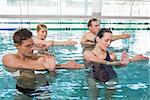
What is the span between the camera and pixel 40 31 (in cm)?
462

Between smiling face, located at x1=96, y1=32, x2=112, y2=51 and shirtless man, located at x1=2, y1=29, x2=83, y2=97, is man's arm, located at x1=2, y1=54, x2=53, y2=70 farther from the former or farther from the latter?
smiling face, located at x1=96, y1=32, x2=112, y2=51

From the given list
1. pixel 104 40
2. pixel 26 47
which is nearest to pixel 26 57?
pixel 26 47

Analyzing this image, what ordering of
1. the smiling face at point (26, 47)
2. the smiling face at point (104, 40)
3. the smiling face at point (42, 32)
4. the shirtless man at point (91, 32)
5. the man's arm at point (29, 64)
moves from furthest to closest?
the shirtless man at point (91, 32), the smiling face at point (42, 32), the smiling face at point (104, 40), the man's arm at point (29, 64), the smiling face at point (26, 47)

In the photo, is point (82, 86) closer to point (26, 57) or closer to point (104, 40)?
point (104, 40)

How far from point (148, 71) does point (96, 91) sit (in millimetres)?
1582

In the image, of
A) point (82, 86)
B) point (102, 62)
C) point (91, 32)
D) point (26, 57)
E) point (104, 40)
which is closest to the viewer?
point (26, 57)

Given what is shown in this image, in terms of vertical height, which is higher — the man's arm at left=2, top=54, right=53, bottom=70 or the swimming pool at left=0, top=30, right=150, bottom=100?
the man's arm at left=2, top=54, right=53, bottom=70

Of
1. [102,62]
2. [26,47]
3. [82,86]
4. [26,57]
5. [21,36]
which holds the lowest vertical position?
[82,86]

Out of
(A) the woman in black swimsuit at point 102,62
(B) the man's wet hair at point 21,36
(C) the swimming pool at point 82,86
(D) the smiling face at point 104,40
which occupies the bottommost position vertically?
(C) the swimming pool at point 82,86

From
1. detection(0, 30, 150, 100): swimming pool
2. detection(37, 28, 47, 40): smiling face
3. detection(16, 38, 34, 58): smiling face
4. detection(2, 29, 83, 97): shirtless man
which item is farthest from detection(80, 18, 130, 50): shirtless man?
detection(16, 38, 34, 58): smiling face

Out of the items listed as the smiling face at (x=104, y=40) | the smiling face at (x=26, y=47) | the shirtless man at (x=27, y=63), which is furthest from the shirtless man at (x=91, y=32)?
the smiling face at (x=26, y=47)

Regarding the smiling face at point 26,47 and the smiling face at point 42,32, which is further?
the smiling face at point 42,32

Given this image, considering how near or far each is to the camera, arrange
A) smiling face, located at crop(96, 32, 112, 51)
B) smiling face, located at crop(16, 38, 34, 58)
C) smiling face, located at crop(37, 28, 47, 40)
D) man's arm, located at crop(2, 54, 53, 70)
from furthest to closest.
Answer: smiling face, located at crop(37, 28, 47, 40), smiling face, located at crop(96, 32, 112, 51), man's arm, located at crop(2, 54, 53, 70), smiling face, located at crop(16, 38, 34, 58)

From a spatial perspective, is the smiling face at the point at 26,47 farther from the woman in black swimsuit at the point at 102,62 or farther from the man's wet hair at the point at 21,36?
the woman in black swimsuit at the point at 102,62
